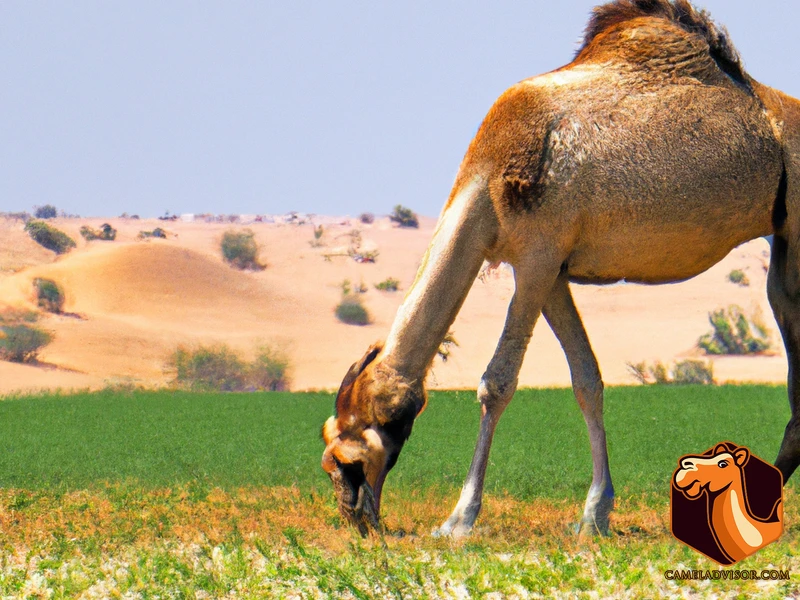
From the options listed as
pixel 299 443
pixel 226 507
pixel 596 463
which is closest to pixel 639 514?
pixel 596 463

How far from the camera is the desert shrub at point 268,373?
42688 mm

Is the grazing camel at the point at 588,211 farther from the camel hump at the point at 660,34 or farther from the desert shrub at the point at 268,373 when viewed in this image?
the desert shrub at the point at 268,373

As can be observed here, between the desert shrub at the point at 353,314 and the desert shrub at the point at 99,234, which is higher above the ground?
the desert shrub at the point at 99,234

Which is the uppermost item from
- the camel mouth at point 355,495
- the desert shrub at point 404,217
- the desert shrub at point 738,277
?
the camel mouth at point 355,495

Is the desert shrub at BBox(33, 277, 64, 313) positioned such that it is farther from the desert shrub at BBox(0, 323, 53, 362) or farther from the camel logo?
the camel logo

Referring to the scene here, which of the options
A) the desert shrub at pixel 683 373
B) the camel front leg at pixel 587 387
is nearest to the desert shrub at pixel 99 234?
the desert shrub at pixel 683 373

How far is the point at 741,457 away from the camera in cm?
609

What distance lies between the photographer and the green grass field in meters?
5.95

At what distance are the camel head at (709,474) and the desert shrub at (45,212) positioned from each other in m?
73.5

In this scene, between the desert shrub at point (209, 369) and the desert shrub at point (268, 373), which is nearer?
the desert shrub at point (209, 369)

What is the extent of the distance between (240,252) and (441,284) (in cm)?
5693

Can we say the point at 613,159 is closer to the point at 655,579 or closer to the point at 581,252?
the point at 581,252

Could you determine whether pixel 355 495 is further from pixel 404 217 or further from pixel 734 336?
pixel 404 217

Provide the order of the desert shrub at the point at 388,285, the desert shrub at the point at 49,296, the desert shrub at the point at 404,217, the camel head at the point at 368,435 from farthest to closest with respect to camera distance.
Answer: the desert shrub at the point at 404,217
the desert shrub at the point at 388,285
the desert shrub at the point at 49,296
the camel head at the point at 368,435
